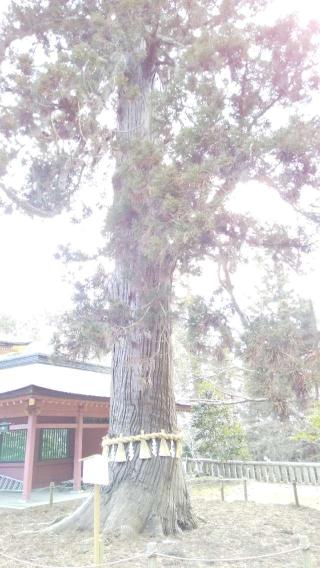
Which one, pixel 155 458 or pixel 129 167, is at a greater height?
pixel 129 167

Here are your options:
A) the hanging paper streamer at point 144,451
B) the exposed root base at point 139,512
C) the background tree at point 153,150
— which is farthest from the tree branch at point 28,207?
the exposed root base at point 139,512

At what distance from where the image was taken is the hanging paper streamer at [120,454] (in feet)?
16.3

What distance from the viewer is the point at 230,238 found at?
4.62 m

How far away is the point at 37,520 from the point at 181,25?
6828 mm

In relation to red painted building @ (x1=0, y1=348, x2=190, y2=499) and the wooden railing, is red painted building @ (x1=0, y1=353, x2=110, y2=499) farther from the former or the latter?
the wooden railing

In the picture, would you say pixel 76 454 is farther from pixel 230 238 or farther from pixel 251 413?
pixel 251 413

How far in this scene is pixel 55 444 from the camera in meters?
10.5

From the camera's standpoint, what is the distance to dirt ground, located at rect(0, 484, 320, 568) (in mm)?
3834

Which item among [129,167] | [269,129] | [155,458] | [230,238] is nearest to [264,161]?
[269,129]

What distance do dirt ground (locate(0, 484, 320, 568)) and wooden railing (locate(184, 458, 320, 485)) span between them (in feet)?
7.99

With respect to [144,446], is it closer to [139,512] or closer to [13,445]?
[139,512]

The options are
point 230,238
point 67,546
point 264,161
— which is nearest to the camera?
point 264,161

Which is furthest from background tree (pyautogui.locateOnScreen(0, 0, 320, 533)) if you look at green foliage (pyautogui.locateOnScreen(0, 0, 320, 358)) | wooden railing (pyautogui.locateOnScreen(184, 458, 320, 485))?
wooden railing (pyautogui.locateOnScreen(184, 458, 320, 485))

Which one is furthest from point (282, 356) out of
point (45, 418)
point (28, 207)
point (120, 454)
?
point (45, 418)
